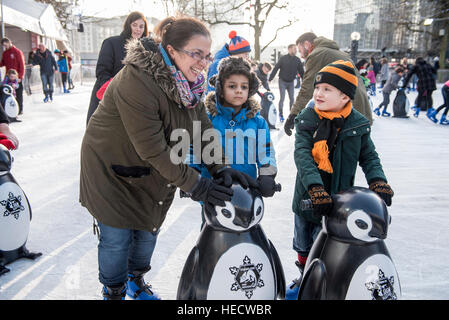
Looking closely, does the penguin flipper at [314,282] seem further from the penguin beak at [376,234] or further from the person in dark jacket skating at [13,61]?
the person in dark jacket skating at [13,61]

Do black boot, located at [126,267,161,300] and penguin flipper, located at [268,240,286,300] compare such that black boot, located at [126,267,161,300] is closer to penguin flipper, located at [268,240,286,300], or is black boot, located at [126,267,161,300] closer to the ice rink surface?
the ice rink surface

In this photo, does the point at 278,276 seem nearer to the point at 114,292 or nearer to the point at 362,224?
the point at 362,224

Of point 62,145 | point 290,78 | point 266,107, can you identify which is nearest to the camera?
point 62,145

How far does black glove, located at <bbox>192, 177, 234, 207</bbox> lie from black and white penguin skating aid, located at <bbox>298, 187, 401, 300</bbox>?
0.47 meters

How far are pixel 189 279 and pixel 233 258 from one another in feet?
0.73

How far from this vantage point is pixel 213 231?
5.10 feet

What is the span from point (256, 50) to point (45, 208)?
1703 centimetres

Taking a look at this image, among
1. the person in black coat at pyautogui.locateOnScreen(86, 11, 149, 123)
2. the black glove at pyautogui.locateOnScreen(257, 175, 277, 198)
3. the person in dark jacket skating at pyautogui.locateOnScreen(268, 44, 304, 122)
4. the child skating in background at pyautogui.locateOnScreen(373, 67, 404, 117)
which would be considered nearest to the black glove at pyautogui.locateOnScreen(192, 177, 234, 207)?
the black glove at pyautogui.locateOnScreen(257, 175, 277, 198)

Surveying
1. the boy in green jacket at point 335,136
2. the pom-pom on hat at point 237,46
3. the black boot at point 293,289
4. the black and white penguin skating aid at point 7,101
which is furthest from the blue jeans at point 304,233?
the black and white penguin skating aid at point 7,101

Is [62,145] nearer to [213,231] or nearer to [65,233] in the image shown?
[65,233]

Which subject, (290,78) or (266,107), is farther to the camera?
(290,78)

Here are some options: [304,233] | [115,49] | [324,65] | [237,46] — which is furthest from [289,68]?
[304,233]

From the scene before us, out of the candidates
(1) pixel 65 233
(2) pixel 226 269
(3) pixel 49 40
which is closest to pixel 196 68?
(2) pixel 226 269

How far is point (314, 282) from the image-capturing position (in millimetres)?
1564
